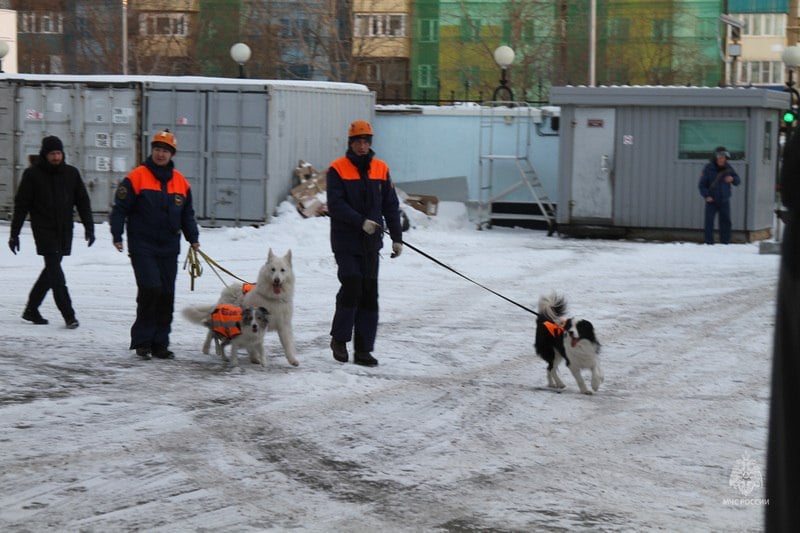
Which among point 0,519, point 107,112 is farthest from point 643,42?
point 0,519

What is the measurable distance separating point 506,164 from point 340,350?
16929 mm

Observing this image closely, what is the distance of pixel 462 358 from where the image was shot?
453 inches

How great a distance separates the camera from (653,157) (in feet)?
81.0

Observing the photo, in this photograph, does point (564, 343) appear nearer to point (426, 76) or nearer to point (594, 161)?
point (594, 161)

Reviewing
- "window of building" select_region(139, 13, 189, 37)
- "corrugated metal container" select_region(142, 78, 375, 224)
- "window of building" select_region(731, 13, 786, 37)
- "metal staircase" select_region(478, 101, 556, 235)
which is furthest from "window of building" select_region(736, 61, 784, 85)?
"corrugated metal container" select_region(142, 78, 375, 224)

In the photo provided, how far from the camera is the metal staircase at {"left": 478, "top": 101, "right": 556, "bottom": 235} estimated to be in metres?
26.9

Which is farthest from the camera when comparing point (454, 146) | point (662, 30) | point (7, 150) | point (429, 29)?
point (429, 29)

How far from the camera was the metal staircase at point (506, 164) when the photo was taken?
88.1ft

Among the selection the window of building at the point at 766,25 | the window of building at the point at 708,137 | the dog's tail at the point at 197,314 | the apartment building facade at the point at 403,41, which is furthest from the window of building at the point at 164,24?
the window of building at the point at 766,25

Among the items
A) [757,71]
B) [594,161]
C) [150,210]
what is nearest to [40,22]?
[594,161]

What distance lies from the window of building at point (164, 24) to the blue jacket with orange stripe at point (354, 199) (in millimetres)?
44617

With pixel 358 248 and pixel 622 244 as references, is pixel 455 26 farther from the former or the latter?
pixel 358 248

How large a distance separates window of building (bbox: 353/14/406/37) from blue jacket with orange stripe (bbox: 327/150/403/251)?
39.2 m

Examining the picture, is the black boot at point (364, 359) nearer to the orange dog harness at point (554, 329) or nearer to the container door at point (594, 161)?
the orange dog harness at point (554, 329)
